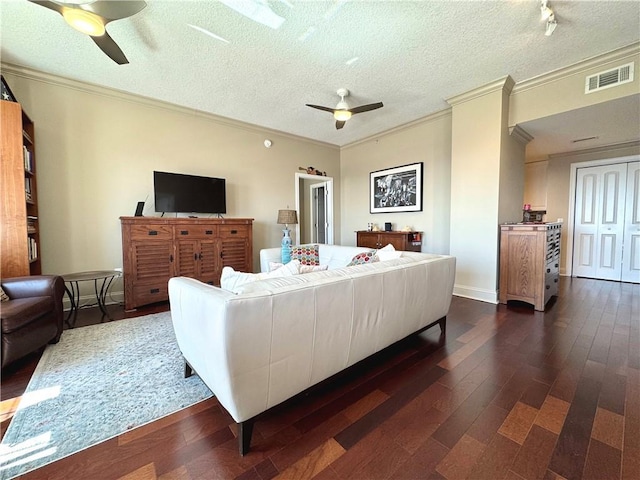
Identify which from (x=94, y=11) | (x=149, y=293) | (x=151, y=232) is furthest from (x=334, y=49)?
(x=149, y=293)

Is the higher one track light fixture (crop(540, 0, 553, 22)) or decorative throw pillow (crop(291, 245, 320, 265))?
track light fixture (crop(540, 0, 553, 22))

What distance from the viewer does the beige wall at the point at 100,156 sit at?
3.16 meters

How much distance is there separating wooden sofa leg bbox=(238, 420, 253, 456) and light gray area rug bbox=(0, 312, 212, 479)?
21.5 inches

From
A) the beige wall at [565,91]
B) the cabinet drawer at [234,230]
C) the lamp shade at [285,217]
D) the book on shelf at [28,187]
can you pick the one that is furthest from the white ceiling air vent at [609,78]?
the book on shelf at [28,187]

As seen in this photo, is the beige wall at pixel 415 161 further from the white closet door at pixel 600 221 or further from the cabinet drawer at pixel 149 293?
the cabinet drawer at pixel 149 293

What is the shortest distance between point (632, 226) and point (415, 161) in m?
3.66

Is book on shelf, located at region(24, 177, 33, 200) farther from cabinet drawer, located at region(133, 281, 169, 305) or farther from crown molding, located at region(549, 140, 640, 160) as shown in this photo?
crown molding, located at region(549, 140, 640, 160)

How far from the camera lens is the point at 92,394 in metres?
1.62

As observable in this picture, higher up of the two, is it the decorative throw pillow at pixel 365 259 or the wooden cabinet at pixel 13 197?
the wooden cabinet at pixel 13 197

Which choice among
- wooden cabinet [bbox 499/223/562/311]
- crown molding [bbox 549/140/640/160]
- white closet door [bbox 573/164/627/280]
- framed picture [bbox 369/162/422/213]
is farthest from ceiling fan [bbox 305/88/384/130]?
white closet door [bbox 573/164/627/280]

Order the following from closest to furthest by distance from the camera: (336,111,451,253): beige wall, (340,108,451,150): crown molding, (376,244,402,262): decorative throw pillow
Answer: (376,244,402,262): decorative throw pillow → (340,108,451,150): crown molding → (336,111,451,253): beige wall

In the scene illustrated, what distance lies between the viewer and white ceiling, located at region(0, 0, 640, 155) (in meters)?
2.16

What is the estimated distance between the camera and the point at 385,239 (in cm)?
475

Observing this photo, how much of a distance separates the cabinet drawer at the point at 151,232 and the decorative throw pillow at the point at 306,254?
1658 mm
